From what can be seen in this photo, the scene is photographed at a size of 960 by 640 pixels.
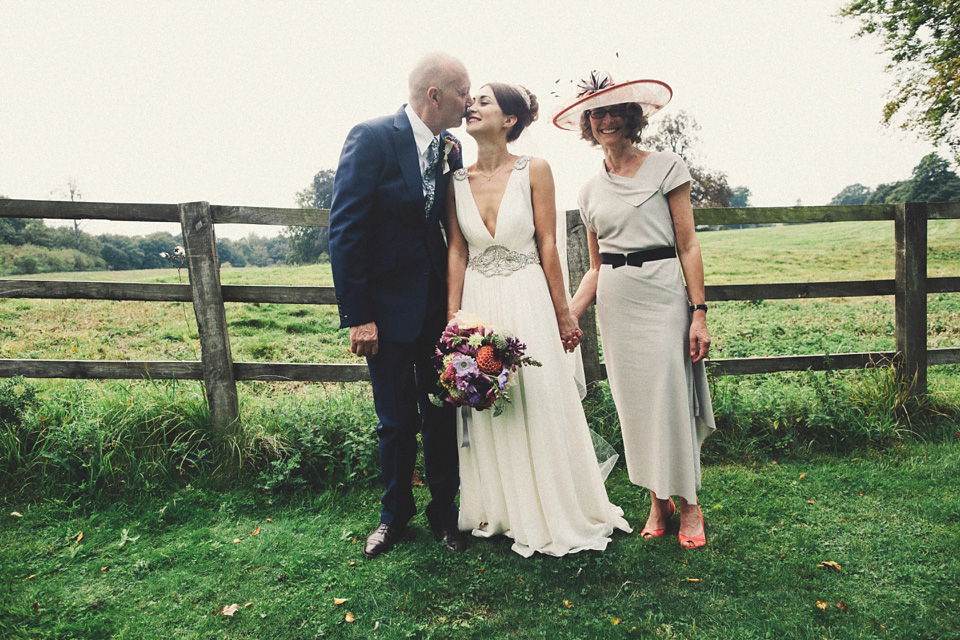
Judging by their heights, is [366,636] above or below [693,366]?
below

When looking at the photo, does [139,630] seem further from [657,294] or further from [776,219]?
[776,219]

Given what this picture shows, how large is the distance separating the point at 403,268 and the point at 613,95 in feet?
4.46

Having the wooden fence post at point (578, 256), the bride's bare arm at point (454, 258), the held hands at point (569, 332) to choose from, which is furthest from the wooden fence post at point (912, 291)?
the bride's bare arm at point (454, 258)

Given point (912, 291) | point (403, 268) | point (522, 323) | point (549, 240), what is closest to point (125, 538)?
point (403, 268)

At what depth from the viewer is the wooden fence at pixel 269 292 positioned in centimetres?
375

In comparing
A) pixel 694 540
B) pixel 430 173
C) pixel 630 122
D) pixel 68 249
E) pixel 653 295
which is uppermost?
pixel 68 249

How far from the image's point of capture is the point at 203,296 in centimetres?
380

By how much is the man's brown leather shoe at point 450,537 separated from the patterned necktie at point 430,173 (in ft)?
5.55

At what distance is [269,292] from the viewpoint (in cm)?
377

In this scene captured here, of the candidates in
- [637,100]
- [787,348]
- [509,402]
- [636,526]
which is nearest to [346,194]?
[509,402]

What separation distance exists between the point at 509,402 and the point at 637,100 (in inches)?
64.0

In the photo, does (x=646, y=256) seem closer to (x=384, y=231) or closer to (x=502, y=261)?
(x=502, y=261)

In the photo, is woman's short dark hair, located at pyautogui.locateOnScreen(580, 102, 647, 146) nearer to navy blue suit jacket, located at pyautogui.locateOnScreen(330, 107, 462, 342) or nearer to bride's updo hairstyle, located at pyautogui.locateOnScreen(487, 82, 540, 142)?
bride's updo hairstyle, located at pyautogui.locateOnScreen(487, 82, 540, 142)

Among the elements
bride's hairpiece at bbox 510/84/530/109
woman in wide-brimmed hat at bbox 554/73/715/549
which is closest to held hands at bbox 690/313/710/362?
woman in wide-brimmed hat at bbox 554/73/715/549
